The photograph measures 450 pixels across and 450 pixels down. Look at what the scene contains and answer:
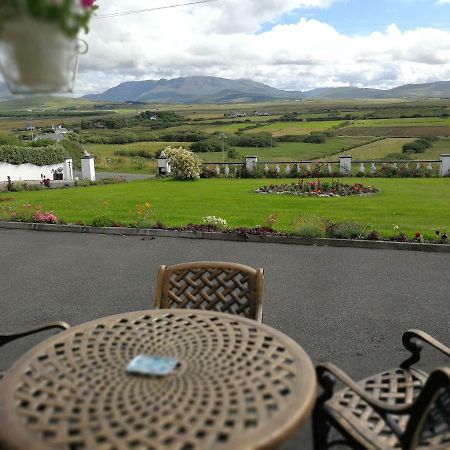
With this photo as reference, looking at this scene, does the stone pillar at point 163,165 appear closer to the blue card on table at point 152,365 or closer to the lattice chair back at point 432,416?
the blue card on table at point 152,365

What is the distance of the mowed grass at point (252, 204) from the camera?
1096cm

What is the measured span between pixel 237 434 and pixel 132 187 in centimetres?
1786

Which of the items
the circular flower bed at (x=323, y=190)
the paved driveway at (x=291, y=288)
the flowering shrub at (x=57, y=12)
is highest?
the flowering shrub at (x=57, y=12)

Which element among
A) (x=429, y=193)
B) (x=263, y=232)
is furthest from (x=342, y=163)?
(x=263, y=232)

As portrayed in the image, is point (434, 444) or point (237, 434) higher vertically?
point (237, 434)

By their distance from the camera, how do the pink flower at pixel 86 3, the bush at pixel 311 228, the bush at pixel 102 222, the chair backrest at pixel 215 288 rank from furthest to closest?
the bush at pixel 102 222 < the bush at pixel 311 228 < the chair backrest at pixel 215 288 < the pink flower at pixel 86 3

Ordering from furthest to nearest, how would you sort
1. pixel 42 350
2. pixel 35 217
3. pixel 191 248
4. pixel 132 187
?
pixel 132 187 → pixel 35 217 → pixel 191 248 → pixel 42 350

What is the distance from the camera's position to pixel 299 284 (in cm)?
659

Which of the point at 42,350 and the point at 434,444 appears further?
the point at 42,350

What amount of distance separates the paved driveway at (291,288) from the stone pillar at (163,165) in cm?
1398

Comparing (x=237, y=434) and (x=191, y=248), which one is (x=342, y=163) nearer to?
(x=191, y=248)

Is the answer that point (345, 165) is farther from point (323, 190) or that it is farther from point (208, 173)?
point (208, 173)

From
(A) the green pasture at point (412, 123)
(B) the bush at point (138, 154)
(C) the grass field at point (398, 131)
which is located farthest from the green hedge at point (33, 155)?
(A) the green pasture at point (412, 123)

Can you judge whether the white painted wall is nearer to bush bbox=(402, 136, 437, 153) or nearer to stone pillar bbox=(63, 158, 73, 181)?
stone pillar bbox=(63, 158, 73, 181)
